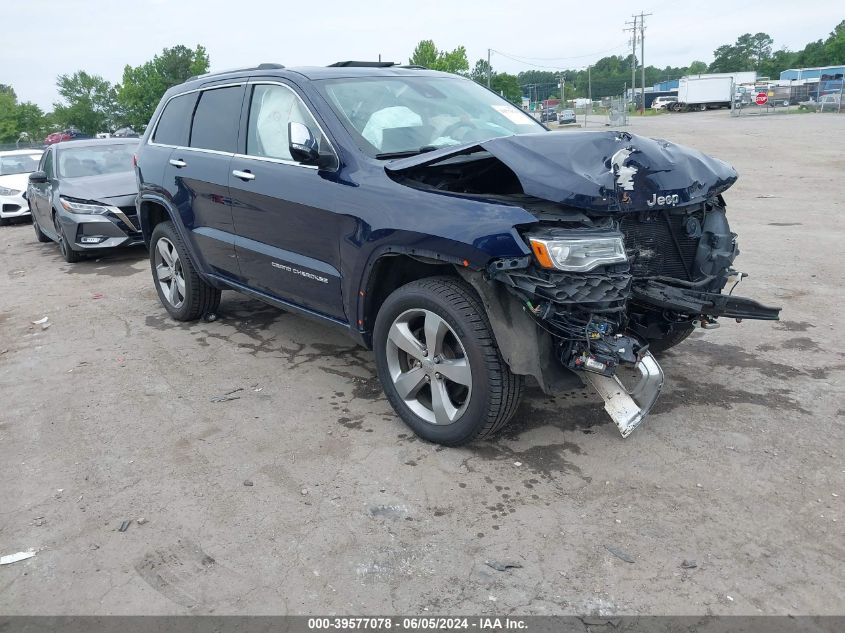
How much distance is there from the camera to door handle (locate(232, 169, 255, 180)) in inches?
183

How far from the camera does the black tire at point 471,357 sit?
3381 millimetres

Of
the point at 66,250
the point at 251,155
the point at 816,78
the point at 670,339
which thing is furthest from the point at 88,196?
the point at 816,78

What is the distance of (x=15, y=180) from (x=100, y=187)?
651 cm

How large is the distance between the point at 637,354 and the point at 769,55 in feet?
461

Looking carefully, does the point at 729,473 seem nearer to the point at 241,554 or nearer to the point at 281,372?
the point at 241,554

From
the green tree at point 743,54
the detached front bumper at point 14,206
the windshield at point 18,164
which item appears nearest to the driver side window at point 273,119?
the detached front bumper at point 14,206

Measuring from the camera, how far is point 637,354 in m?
3.28

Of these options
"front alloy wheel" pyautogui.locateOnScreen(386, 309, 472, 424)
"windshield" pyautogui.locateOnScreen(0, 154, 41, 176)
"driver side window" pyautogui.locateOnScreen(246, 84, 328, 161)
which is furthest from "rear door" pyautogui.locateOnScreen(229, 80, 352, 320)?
"windshield" pyautogui.locateOnScreen(0, 154, 41, 176)

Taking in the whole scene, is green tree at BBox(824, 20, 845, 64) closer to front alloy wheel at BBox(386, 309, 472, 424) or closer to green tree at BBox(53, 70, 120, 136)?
green tree at BBox(53, 70, 120, 136)

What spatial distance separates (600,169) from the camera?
332 cm

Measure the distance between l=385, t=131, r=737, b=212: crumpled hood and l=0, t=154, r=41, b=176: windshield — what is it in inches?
551

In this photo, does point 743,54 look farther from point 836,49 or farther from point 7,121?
point 7,121

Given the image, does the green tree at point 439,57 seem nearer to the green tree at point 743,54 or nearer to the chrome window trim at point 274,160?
the chrome window trim at point 274,160

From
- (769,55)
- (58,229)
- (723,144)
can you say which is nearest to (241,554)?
(58,229)
